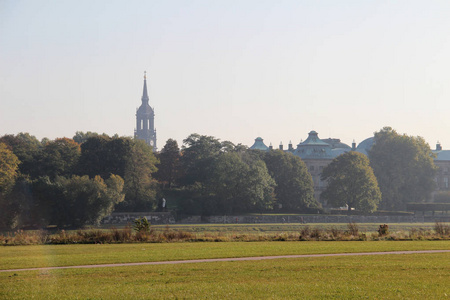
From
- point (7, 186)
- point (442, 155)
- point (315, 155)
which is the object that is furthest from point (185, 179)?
point (442, 155)

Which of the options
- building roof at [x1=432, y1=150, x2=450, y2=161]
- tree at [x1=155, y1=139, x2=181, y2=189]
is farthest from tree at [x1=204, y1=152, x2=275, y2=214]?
building roof at [x1=432, y1=150, x2=450, y2=161]

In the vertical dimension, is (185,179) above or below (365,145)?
below

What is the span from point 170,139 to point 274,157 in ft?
A: 59.0

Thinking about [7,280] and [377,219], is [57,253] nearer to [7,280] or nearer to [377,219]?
[7,280]

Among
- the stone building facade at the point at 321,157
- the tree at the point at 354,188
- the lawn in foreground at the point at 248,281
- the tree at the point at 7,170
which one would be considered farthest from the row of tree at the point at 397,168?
the lawn in foreground at the point at 248,281

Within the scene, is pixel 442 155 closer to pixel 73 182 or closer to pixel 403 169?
pixel 403 169

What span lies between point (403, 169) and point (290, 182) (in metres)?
25.5

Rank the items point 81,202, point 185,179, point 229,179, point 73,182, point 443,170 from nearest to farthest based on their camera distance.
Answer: point 81,202 < point 73,182 < point 229,179 < point 185,179 < point 443,170

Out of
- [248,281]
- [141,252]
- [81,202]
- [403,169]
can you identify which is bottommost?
[248,281]

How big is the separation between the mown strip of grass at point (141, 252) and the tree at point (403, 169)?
88.2m

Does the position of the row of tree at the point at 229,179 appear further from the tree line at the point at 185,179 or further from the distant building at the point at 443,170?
the distant building at the point at 443,170

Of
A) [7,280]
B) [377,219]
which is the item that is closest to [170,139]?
[377,219]

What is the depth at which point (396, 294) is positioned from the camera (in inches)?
828

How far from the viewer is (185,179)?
361 ft
